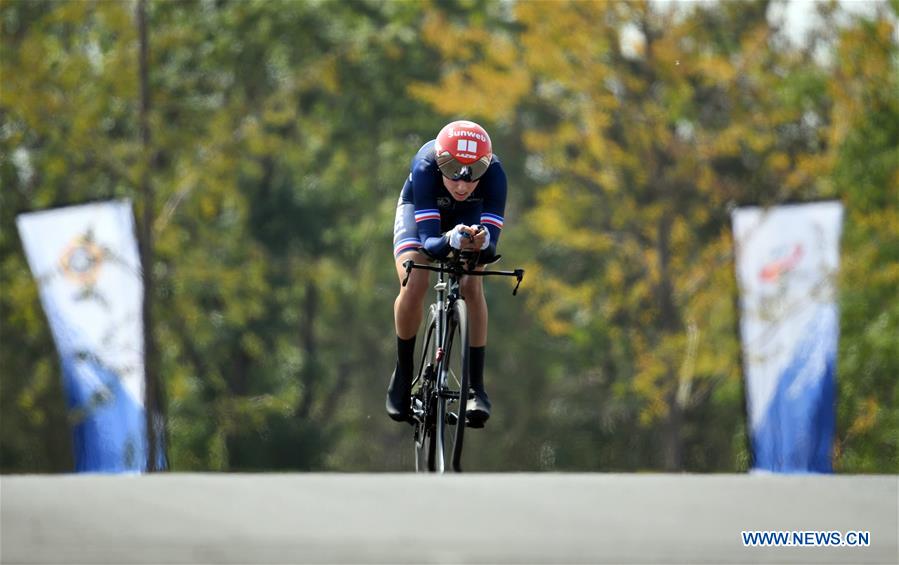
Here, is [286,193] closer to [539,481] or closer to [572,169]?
[572,169]

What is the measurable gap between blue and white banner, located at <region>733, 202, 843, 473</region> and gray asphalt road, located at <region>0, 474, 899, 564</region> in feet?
56.9

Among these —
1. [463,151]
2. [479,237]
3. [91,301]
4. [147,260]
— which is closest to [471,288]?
[479,237]

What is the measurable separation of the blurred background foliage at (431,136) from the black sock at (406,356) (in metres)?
18.8

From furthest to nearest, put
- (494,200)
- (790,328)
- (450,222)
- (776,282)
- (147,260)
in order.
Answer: (776,282), (790,328), (147,260), (450,222), (494,200)

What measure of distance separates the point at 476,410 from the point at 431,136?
28.0 meters

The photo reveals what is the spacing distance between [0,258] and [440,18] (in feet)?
31.8

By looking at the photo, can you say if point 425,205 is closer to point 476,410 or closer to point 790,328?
point 476,410

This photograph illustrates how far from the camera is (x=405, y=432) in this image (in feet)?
135

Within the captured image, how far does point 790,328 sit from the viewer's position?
29250mm

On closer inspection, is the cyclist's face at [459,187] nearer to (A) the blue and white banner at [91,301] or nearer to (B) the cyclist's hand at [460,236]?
(B) the cyclist's hand at [460,236]

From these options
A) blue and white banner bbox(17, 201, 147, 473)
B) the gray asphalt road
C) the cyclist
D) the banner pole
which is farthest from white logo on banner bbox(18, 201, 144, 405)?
the gray asphalt road

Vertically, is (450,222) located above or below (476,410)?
above

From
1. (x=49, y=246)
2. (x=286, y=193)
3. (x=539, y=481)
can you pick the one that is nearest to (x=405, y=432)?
(x=286, y=193)

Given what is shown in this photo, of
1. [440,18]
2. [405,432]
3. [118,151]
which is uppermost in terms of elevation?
[440,18]
